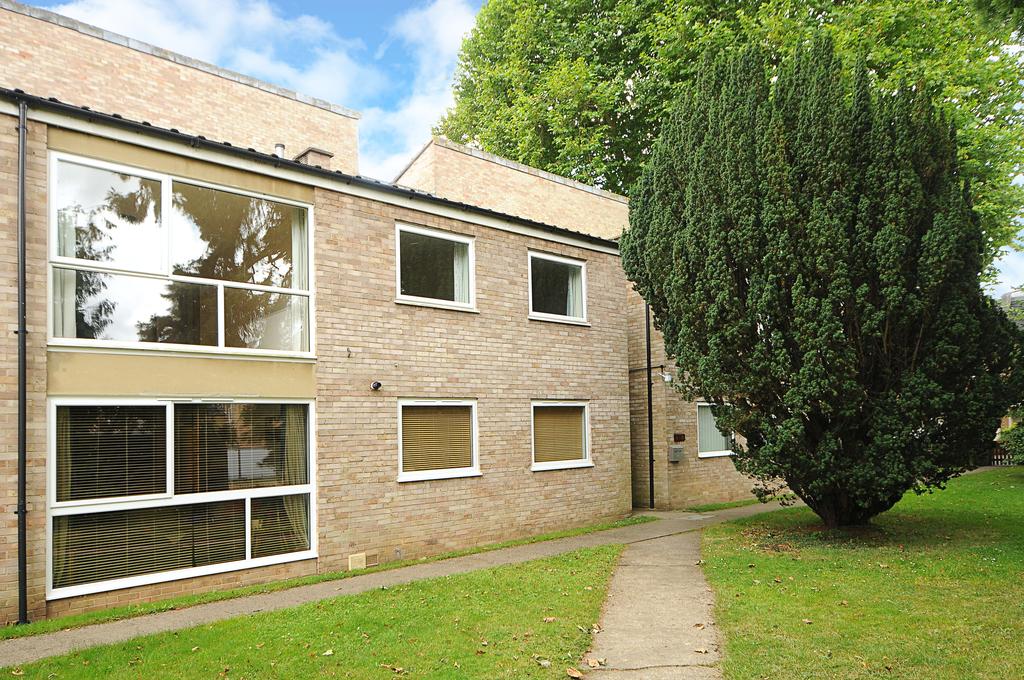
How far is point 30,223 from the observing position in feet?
22.8

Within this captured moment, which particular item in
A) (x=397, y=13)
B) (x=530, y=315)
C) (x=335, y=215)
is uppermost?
(x=397, y=13)

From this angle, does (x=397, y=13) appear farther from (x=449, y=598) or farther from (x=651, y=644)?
(x=651, y=644)

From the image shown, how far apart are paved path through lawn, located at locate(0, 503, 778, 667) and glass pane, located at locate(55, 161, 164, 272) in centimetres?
367

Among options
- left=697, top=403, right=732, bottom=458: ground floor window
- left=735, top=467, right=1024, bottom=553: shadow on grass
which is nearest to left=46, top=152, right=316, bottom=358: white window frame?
left=735, top=467, right=1024, bottom=553: shadow on grass

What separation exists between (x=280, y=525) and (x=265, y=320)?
8.03ft

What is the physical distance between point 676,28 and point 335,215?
14.9 meters

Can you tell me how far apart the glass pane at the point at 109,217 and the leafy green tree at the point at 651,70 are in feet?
37.2

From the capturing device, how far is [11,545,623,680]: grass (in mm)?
5086

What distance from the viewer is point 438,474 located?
9.84 m

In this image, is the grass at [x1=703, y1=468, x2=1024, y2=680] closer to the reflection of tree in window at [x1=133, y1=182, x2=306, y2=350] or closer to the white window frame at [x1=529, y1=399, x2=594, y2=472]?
the white window frame at [x1=529, y1=399, x2=594, y2=472]

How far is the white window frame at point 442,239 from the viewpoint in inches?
384

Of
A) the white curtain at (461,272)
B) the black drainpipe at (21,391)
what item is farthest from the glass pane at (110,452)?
the white curtain at (461,272)

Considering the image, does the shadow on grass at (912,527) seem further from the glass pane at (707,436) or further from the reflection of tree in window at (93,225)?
the reflection of tree in window at (93,225)

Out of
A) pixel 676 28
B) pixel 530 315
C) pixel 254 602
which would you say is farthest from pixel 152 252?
pixel 676 28
